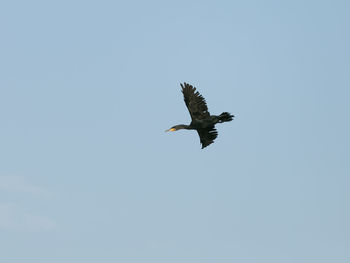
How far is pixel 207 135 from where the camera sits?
37.3 metres

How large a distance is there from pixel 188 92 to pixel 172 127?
248cm

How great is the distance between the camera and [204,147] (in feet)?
123

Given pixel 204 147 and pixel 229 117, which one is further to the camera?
pixel 204 147

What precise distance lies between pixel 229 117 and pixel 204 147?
12.0 ft

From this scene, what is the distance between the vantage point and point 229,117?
3475cm

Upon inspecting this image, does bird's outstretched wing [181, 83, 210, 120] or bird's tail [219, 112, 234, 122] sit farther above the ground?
bird's outstretched wing [181, 83, 210, 120]

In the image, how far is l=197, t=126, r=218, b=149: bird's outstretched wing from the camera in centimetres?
3706

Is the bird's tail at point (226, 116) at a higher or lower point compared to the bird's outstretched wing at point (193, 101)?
lower

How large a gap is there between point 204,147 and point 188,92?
396 centimetres

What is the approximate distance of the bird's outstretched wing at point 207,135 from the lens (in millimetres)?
37062

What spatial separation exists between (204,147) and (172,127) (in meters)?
2.59

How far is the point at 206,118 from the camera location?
36000 millimetres

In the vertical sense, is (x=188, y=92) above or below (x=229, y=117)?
above

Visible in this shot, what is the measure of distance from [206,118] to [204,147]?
95.8 inches
